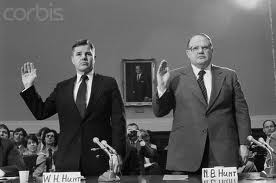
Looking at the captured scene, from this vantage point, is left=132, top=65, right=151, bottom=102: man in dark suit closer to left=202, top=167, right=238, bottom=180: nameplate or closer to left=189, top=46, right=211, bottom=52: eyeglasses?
left=189, top=46, right=211, bottom=52: eyeglasses

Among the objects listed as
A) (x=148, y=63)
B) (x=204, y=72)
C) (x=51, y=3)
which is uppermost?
(x=51, y=3)

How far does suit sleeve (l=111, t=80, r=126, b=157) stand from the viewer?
3076 mm

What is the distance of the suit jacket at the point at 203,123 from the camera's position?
3076 millimetres

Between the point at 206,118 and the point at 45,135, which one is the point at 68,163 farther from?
Result: the point at 45,135

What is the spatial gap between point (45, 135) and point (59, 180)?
3.90 meters

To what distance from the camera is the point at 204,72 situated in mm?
3242

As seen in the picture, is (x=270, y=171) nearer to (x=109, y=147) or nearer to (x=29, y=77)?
(x=109, y=147)

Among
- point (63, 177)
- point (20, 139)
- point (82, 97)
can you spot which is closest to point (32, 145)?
point (20, 139)

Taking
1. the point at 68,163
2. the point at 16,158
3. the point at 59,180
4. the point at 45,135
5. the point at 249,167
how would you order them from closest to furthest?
1. the point at 59,180
2. the point at 68,163
3. the point at 16,158
4. the point at 249,167
5. the point at 45,135

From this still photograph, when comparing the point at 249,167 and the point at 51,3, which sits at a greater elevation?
the point at 51,3

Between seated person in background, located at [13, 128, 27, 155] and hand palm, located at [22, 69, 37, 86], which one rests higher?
hand palm, located at [22, 69, 37, 86]

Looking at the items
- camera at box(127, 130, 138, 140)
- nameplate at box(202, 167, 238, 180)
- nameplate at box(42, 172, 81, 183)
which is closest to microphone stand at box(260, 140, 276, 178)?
nameplate at box(202, 167, 238, 180)

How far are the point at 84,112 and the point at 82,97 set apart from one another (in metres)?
0.10

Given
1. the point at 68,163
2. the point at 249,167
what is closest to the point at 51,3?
the point at 249,167
